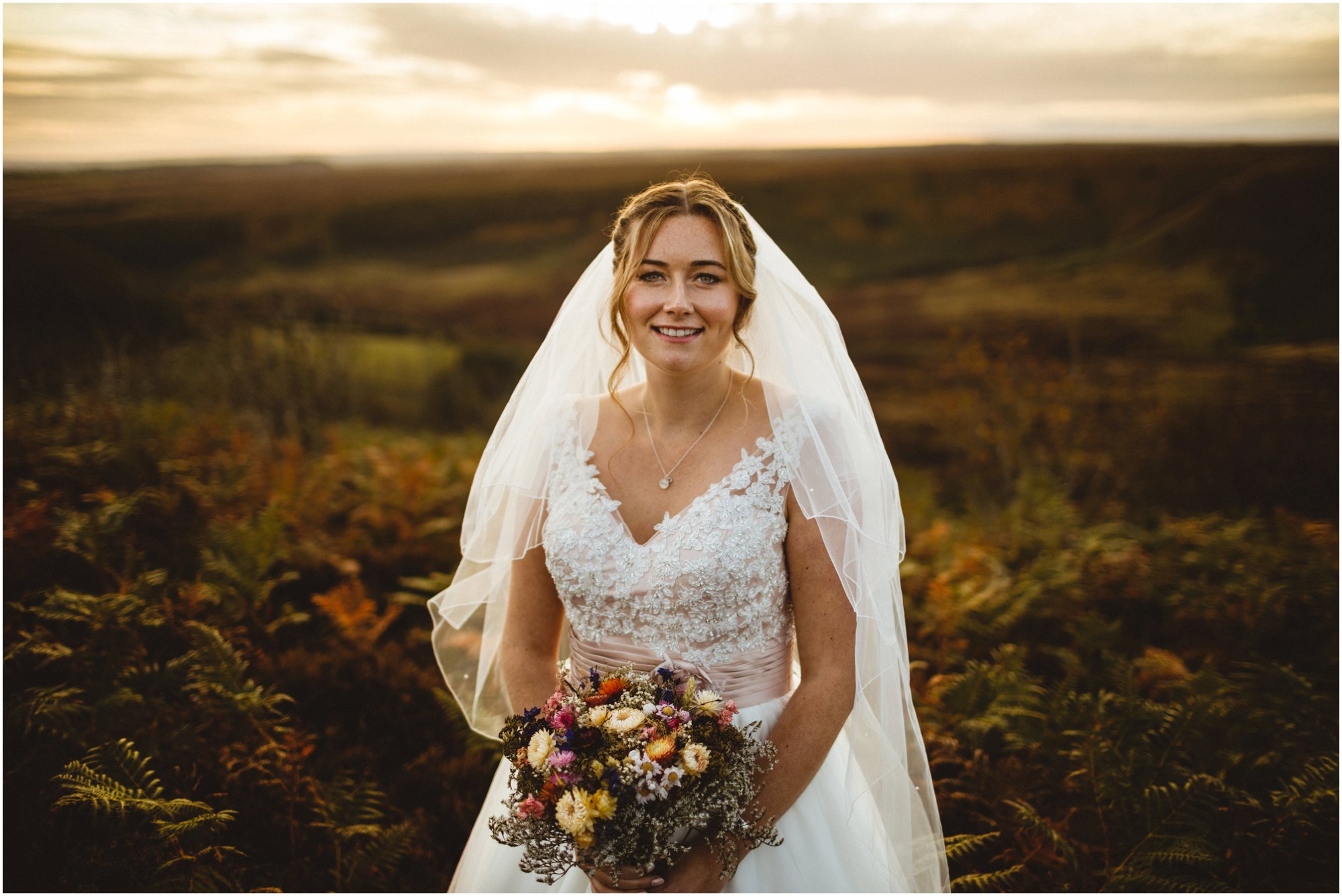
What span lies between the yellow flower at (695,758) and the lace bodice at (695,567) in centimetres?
50

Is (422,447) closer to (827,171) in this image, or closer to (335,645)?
(335,645)

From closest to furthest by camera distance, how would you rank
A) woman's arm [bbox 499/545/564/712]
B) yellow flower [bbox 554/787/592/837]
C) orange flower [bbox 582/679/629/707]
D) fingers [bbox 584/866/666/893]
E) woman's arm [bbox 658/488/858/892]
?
yellow flower [bbox 554/787/592/837], orange flower [bbox 582/679/629/707], fingers [bbox 584/866/666/893], woman's arm [bbox 658/488/858/892], woman's arm [bbox 499/545/564/712]

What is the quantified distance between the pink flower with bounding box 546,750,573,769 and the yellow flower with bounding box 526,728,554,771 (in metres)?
0.02

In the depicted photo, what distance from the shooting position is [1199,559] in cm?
504

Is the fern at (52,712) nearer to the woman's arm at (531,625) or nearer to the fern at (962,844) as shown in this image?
the woman's arm at (531,625)

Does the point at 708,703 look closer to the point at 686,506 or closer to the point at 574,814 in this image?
the point at 574,814

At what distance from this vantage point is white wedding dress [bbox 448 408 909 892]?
224 centimetres

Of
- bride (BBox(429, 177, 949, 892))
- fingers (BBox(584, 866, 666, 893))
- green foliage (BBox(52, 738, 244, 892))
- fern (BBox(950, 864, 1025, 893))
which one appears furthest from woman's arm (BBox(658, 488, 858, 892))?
green foliage (BBox(52, 738, 244, 892))

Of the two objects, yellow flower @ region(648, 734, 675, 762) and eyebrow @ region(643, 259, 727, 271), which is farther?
eyebrow @ region(643, 259, 727, 271)

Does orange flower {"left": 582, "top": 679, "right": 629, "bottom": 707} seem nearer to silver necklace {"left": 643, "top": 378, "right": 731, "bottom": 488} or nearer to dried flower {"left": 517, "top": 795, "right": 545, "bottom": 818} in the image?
dried flower {"left": 517, "top": 795, "right": 545, "bottom": 818}

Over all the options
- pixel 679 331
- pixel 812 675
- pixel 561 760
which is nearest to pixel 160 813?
pixel 561 760

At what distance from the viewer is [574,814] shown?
1.75 meters

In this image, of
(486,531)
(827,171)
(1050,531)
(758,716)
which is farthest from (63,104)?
(1050,531)

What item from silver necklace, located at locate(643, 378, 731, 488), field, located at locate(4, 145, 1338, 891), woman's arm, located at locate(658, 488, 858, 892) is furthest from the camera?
field, located at locate(4, 145, 1338, 891)
